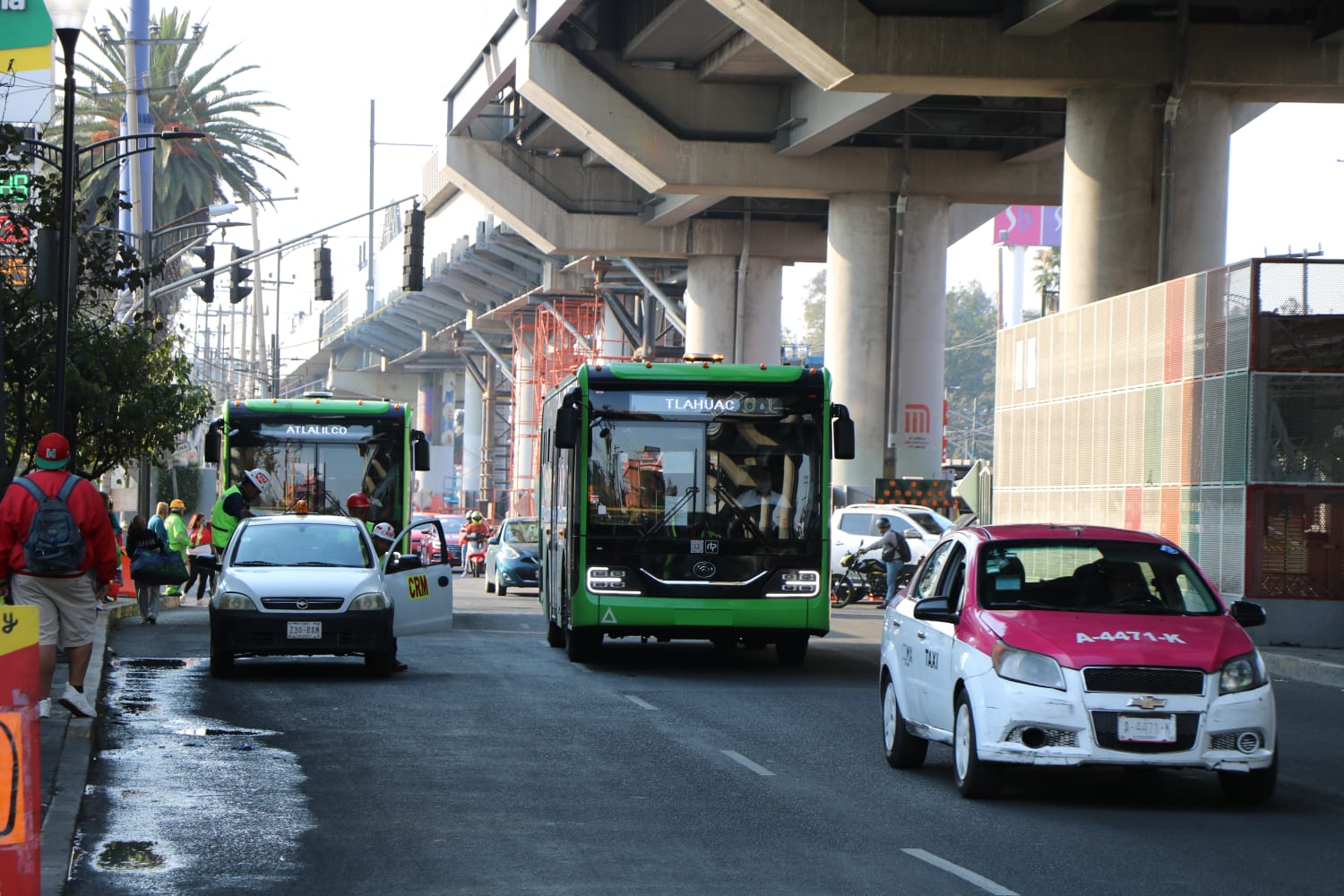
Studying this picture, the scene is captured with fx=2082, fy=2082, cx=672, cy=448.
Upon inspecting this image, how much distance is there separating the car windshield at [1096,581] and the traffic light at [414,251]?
23257 millimetres

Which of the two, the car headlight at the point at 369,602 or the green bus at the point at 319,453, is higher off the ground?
the green bus at the point at 319,453

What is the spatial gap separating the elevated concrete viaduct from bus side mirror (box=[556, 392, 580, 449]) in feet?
43.0

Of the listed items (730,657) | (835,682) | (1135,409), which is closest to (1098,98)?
(1135,409)

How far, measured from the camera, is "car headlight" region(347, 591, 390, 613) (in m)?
18.9

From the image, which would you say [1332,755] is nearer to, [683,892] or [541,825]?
[541,825]

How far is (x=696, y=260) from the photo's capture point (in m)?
58.7

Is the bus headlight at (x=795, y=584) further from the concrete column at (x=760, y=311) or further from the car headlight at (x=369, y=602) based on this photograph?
the concrete column at (x=760, y=311)

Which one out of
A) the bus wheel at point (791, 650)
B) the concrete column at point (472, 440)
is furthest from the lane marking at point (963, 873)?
the concrete column at point (472, 440)

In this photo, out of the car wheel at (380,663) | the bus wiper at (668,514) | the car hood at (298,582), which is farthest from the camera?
the bus wiper at (668,514)

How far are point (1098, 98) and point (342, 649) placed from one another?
60.2 feet

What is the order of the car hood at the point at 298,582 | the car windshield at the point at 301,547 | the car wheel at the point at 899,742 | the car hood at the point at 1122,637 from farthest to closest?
1. the car windshield at the point at 301,547
2. the car hood at the point at 298,582
3. the car wheel at the point at 899,742
4. the car hood at the point at 1122,637

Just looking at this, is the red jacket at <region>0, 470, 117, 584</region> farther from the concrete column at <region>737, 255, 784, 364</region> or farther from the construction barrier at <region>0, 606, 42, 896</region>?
the concrete column at <region>737, 255, 784, 364</region>

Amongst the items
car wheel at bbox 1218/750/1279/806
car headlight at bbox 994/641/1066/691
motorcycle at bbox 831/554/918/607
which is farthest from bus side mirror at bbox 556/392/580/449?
motorcycle at bbox 831/554/918/607

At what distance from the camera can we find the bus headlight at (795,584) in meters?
20.2
